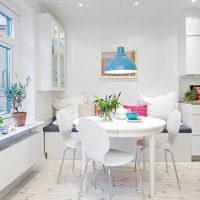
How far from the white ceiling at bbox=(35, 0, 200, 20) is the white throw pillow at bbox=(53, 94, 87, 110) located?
146cm

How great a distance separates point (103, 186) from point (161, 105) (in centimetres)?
186

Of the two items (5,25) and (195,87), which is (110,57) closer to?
(195,87)

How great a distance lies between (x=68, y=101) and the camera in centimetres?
436

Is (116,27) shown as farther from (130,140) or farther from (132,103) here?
(130,140)

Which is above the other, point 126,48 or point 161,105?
point 126,48

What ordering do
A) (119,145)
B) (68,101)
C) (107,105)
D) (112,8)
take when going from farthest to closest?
(68,101) < (112,8) < (119,145) < (107,105)

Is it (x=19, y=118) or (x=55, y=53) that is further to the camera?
(x=55, y=53)

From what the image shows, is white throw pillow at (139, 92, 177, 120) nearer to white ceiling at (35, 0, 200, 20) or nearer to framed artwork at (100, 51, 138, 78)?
framed artwork at (100, 51, 138, 78)

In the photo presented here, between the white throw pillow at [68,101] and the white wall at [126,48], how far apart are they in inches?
7.9

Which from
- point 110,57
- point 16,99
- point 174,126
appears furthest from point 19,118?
point 110,57

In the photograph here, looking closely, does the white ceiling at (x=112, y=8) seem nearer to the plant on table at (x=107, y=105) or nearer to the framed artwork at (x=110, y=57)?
the framed artwork at (x=110, y=57)

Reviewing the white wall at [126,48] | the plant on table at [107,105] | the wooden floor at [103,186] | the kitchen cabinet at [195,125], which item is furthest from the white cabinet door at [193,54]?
the plant on table at [107,105]

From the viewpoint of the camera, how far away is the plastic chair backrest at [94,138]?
84.9 inches

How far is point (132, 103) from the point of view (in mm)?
4500
